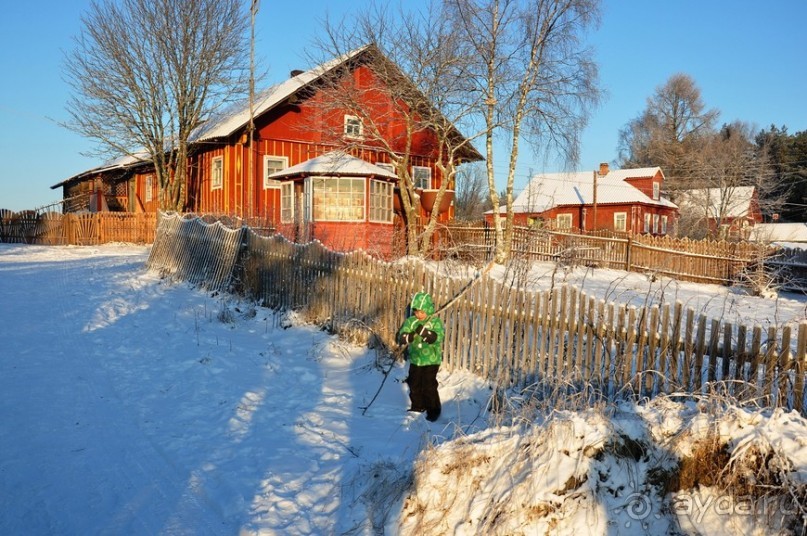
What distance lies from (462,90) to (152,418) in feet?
52.4

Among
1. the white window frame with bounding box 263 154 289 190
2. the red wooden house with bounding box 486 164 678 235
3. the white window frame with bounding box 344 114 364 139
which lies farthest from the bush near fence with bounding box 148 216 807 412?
the red wooden house with bounding box 486 164 678 235

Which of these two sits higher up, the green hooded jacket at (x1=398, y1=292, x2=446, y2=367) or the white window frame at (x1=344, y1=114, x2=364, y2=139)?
the white window frame at (x1=344, y1=114, x2=364, y2=139)

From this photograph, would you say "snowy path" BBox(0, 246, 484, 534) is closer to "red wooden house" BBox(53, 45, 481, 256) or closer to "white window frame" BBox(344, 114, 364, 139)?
"red wooden house" BBox(53, 45, 481, 256)

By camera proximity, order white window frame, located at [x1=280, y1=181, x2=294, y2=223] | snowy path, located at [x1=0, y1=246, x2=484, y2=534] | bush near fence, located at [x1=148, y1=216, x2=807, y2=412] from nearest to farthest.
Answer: snowy path, located at [x1=0, y1=246, x2=484, y2=534], bush near fence, located at [x1=148, y1=216, x2=807, y2=412], white window frame, located at [x1=280, y1=181, x2=294, y2=223]

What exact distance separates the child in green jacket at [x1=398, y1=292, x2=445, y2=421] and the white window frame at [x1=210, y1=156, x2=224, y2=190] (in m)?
19.7

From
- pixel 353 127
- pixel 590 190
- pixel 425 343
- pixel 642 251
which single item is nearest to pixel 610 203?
pixel 590 190

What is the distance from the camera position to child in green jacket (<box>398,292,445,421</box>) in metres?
6.02

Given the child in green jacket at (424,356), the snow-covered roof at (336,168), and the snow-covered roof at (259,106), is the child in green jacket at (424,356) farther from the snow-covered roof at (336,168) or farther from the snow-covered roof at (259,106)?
the snow-covered roof at (259,106)

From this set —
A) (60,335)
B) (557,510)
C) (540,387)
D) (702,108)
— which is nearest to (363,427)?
(540,387)

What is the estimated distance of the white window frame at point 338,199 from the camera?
746 inches

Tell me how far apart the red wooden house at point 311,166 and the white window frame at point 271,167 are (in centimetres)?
4

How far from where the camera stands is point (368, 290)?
873cm

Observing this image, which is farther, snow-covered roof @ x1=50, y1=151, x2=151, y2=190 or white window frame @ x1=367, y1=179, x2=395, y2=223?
snow-covered roof @ x1=50, y1=151, x2=151, y2=190

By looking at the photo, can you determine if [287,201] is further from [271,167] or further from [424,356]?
[424,356]
